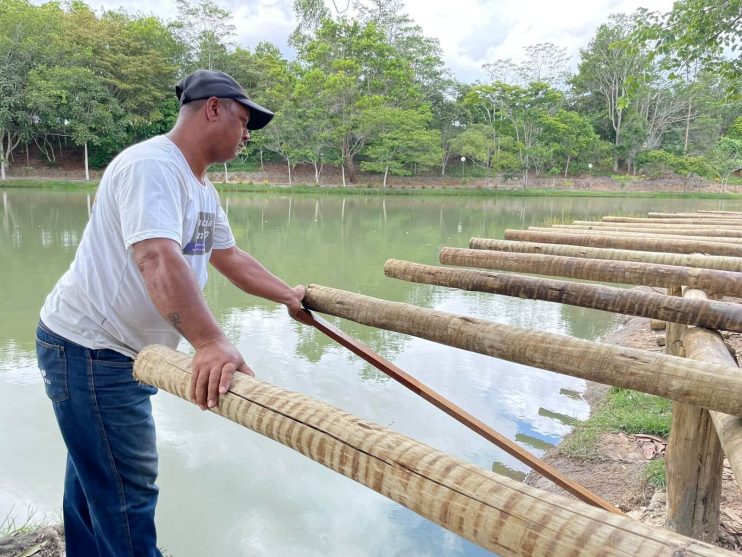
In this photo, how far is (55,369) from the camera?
5.97 feet

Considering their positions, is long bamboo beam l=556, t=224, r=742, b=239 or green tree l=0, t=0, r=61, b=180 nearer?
long bamboo beam l=556, t=224, r=742, b=239

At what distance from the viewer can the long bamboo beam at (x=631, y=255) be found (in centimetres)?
307

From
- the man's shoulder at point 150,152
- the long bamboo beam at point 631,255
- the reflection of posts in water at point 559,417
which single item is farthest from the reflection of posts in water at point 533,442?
the man's shoulder at point 150,152

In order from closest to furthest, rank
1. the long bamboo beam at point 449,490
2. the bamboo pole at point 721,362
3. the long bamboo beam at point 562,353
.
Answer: the long bamboo beam at point 449,490, the long bamboo beam at point 562,353, the bamboo pole at point 721,362

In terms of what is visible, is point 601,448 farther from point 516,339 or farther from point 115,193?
point 115,193

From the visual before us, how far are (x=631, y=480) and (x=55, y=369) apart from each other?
2941mm

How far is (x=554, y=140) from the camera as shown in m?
35.8

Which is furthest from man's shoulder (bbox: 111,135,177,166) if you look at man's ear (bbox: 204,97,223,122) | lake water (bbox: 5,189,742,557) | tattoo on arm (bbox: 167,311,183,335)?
lake water (bbox: 5,189,742,557)

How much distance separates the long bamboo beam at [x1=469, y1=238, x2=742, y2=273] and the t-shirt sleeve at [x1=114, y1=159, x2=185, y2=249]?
2.56 meters

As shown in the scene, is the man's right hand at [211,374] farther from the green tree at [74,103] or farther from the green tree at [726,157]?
the green tree at [726,157]

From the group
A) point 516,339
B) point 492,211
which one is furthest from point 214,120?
point 492,211

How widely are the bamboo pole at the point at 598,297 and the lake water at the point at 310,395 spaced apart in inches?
52.1

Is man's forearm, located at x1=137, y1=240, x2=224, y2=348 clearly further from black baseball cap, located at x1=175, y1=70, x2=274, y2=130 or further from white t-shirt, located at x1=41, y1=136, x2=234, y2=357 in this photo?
black baseball cap, located at x1=175, y1=70, x2=274, y2=130

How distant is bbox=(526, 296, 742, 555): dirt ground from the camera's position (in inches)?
106
